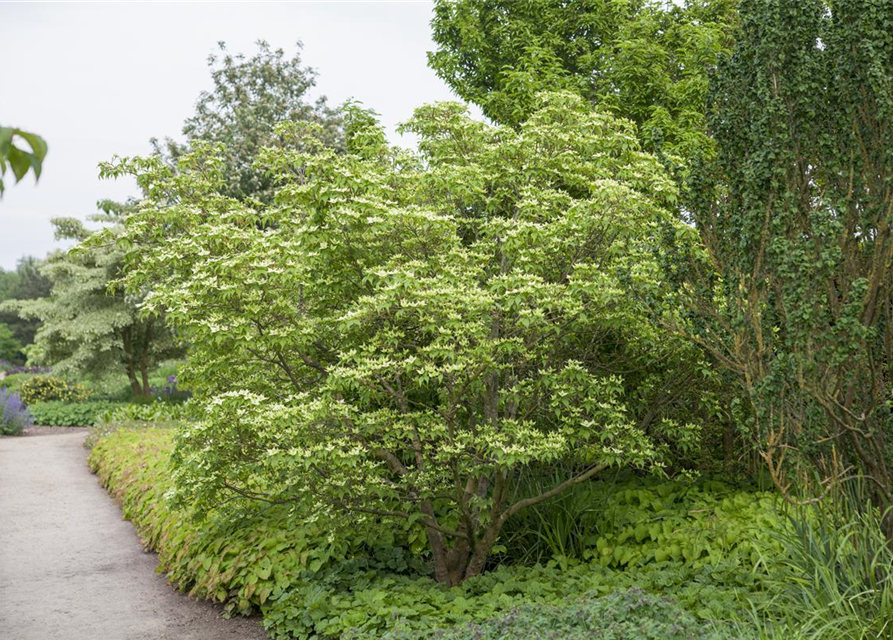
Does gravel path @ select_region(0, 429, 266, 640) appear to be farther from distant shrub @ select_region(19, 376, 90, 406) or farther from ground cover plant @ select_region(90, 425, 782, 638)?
distant shrub @ select_region(19, 376, 90, 406)

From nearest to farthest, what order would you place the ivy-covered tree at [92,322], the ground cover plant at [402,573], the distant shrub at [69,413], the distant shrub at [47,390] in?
the ground cover plant at [402,573] < the ivy-covered tree at [92,322] < the distant shrub at [69,413] < the distant shrub at [47,390]

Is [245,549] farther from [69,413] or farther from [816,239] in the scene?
[69,413]

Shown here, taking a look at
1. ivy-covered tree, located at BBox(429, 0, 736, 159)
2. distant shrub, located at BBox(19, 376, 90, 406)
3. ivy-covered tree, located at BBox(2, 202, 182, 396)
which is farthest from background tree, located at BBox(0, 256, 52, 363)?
ivy-covered tree, located at BBox(429, 0, 736, 159)

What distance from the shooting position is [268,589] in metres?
5.84

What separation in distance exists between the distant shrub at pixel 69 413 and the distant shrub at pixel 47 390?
1.53 m

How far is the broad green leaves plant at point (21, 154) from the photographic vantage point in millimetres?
1366

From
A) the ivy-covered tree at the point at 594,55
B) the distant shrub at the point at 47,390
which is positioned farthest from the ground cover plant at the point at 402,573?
the distant shrub at the point at 47,390

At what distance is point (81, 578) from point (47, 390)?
54.7 feet

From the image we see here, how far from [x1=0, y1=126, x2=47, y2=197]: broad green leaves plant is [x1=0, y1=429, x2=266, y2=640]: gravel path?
4.92 m

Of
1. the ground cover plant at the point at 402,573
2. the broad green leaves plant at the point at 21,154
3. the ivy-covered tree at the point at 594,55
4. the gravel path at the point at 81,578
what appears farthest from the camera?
the ivy-covered tree at the point at 594,55

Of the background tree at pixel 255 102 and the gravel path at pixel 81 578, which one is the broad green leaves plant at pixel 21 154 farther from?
the background tree at pixel 255 102

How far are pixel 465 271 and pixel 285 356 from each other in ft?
5.55

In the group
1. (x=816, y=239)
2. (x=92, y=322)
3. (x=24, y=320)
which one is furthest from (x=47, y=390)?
(x=24, y=320)

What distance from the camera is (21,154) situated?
1.40m
